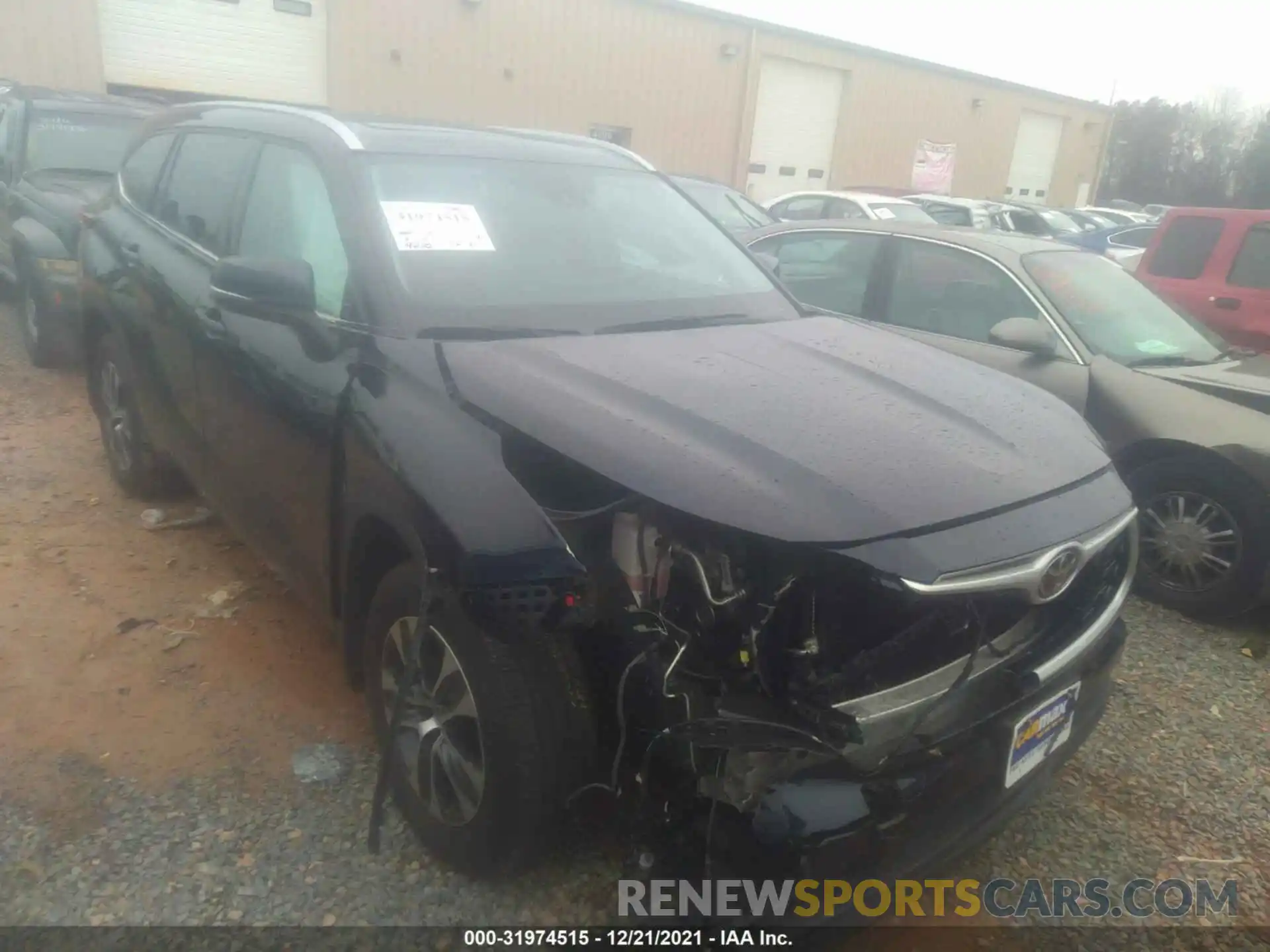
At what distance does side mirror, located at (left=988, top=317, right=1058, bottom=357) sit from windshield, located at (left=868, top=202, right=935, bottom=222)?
8218 mm

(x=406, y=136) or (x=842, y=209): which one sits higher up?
(x=406, y=136)

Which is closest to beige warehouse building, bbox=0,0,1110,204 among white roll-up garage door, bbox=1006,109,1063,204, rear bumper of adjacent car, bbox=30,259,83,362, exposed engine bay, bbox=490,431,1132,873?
white roll-up garage door, bbox=1006,109,1063,204

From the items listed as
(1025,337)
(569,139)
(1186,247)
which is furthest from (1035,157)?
(569,139)

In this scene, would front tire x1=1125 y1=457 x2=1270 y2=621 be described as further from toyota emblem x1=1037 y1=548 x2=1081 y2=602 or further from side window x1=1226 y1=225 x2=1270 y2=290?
side window x1=1226 y1=225 x2=1270 y2=290

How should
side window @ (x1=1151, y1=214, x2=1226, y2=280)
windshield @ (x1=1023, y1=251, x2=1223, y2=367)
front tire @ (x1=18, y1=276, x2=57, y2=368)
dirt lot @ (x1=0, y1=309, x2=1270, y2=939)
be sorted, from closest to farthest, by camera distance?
dirt lot @ (x1=0, y1=309, x2=1270, y2=939) < windshield @ (x1=1023, y1=251, x2=1223, y2=367) < front tire @ (x1=18, y1=276, x2=57, y2=368) < side window @ (x1=1151, y1=214, x2=1226, y2=280)

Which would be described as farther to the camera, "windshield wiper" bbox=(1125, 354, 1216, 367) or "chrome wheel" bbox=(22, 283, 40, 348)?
"chrome wheel" bbox=(22, 283, 40, 348)

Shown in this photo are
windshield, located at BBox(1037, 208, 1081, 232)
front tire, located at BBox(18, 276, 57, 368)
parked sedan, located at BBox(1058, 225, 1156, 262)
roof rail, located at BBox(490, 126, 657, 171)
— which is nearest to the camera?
roof rail, located at BBox(490, 126, 657, 171)

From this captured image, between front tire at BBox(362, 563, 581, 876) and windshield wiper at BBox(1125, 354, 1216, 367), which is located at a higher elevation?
windshield wiper at BBox(1125, 354, 1216, 367)

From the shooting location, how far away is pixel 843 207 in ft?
41.6

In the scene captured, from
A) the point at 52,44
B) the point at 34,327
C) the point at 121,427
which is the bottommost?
the point at 34,327

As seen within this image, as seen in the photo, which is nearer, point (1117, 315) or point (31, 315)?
point (1117, 315)

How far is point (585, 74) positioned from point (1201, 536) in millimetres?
16658

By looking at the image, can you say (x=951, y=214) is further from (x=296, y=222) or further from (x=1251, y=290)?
(x=296, y=222)

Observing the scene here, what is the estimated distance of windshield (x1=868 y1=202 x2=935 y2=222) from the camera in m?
12.3
